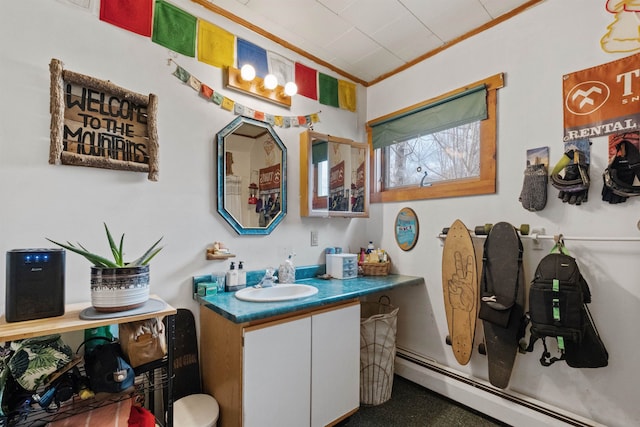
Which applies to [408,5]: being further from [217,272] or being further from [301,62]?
[217,272]

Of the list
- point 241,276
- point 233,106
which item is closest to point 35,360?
point 241,276

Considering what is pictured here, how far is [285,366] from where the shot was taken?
5.16 feet

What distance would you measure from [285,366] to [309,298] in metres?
0.38

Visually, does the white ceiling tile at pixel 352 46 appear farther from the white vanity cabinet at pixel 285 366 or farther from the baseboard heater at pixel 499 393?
the baseboard heater at pixel 499 393

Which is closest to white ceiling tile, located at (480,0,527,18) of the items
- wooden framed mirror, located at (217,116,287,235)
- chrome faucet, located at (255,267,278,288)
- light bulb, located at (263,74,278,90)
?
light bulb, located at (263,74,278,90)

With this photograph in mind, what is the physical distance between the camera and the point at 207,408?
1.58 metres

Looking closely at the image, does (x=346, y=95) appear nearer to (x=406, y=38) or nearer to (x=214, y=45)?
(x=406, y=38)

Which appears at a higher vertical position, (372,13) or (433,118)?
(372,13)

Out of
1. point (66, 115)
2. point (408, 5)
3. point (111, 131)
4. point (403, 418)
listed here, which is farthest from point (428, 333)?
point (66, 115)

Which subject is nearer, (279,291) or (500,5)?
(500,5)

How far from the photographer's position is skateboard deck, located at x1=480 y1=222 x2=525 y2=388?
5.86ft

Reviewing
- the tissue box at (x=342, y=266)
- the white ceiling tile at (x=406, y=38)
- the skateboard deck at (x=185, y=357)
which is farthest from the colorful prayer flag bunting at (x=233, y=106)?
the skateboard deck at (x=185, y=357)

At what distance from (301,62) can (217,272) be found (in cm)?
179

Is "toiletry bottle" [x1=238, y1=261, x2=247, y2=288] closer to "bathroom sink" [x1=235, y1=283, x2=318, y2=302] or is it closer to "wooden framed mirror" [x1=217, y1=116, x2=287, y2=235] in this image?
"bathroom sink" [x1=235, y1=283, x2=318, y2=302]
